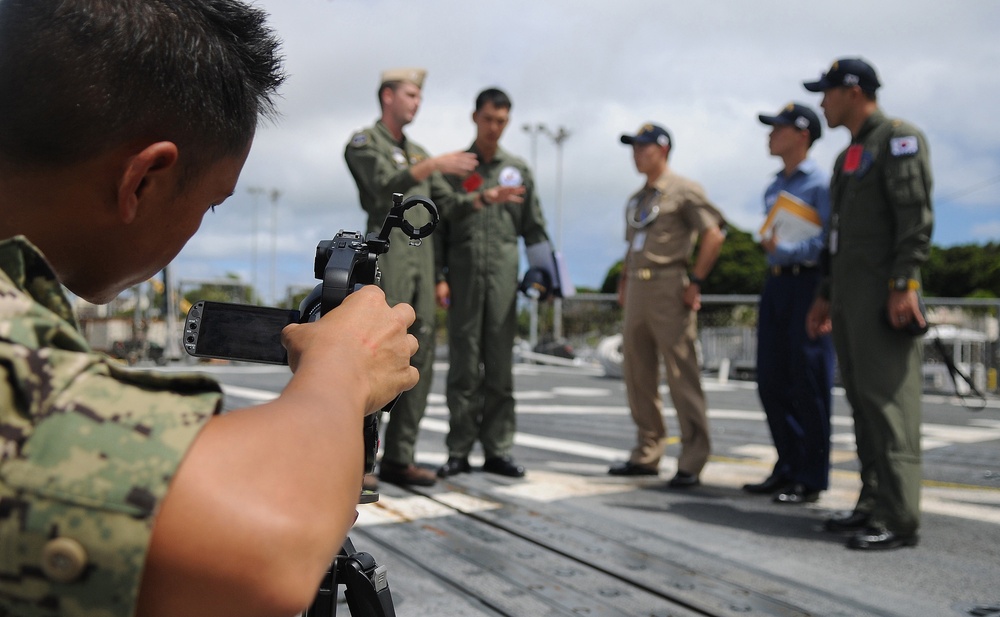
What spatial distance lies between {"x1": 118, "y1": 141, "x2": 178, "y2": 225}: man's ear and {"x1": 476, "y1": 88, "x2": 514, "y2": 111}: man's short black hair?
152 inches

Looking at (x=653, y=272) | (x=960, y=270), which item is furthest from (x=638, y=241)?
(x=960, y=270)

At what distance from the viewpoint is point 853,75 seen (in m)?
3.37

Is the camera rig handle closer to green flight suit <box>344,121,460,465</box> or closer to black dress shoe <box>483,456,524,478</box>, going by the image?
green flight suit <box>344,121,460,465</box>

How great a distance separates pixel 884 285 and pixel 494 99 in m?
2.34

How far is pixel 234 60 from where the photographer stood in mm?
862

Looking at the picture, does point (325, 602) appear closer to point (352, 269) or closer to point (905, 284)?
point (352, 269)

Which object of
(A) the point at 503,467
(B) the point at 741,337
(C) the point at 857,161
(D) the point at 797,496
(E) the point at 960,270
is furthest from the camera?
(E) the point at 960,270

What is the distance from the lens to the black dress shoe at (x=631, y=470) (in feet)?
14.6

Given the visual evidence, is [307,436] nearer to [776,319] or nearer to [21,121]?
[21,121]

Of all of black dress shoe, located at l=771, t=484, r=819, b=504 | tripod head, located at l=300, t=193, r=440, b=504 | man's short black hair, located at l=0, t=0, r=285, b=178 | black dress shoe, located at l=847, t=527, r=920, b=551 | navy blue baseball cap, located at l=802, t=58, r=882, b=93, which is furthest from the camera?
black dress shoe, located at l=771, t=484, r=819, b=504

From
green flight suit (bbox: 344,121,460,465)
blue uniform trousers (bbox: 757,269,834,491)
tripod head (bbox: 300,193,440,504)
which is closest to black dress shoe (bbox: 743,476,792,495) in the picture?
blue uniform trousers (bbox: 757,269,834,491)

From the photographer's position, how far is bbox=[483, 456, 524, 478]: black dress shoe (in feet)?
13.9

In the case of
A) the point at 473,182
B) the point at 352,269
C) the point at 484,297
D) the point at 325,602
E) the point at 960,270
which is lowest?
the point at 325,602

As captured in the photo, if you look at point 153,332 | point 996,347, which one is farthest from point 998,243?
point 153,332
